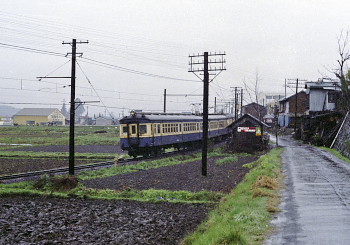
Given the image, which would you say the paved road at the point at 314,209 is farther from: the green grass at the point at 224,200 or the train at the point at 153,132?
the train at the point at 153,132

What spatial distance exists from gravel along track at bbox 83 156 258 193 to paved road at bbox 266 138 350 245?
287 centimetres

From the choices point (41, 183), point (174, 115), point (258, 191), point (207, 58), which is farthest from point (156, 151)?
point (258, 191)

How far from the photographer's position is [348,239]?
316 inches

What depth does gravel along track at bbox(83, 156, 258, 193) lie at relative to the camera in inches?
702

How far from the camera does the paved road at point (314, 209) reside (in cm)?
833

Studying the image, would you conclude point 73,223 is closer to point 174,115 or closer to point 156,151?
point 156,151

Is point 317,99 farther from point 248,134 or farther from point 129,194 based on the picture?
point 129,194

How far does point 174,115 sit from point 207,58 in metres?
15.2

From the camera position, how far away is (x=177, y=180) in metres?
19.8

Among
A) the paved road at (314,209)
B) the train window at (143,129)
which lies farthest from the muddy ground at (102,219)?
the train window at (143,129)

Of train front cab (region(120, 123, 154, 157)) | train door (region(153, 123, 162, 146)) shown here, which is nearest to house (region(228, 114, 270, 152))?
train door (region(153, 123, 162, 146))

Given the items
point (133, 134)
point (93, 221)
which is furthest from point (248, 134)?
point (93, 221)

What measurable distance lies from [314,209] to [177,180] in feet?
30.5

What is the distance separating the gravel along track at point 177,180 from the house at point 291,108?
149 feet
